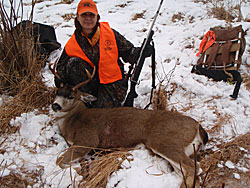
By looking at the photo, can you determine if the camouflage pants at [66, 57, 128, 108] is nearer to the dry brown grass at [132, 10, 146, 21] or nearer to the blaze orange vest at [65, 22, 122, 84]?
the blaze orange vest at [65, 22, 122, 84]

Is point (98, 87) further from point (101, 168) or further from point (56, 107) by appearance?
point (101, 168)

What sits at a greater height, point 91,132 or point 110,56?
point 110,56

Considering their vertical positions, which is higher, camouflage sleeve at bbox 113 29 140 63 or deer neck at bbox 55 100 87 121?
camouflage sleeve at bbox 113 29 140 63

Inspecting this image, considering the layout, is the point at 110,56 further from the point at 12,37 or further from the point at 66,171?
the point at 66,171

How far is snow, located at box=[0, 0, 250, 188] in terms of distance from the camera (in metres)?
2.44

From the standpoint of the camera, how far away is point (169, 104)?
3660 mm

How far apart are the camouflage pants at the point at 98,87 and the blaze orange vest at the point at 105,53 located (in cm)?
12

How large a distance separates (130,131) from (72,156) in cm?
81

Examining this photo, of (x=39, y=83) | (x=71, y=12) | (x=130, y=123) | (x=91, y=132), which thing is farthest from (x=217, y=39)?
(x=71, y=12)

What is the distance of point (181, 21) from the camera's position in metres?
6.86

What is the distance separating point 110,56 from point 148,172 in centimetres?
192

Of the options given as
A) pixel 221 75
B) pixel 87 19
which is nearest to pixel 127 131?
pixel 87 19

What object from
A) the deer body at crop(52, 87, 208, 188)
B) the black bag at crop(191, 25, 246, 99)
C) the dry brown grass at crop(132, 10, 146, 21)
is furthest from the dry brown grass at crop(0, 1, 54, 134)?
the dry brown grass at crop(132, 10, 146, 21)

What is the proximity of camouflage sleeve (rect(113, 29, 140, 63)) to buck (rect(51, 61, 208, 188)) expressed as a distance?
109 cm
